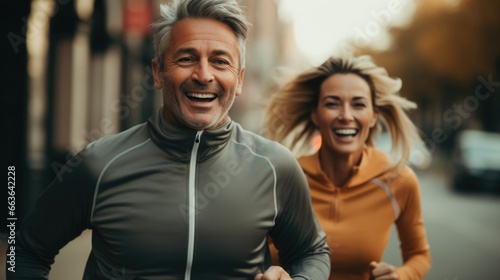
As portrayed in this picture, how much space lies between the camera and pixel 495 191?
61.3 ft

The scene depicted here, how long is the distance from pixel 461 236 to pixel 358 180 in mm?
8134

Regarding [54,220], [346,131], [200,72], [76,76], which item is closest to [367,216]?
[346,131]

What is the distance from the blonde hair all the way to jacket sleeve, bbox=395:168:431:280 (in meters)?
0.14

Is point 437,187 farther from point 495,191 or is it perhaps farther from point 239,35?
point 239,35

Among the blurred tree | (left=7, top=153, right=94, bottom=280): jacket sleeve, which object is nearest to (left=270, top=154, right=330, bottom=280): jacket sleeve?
(left=7, top=153, right=94, bottom=280): jacket sleeve

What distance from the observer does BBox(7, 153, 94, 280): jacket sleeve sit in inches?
90.6

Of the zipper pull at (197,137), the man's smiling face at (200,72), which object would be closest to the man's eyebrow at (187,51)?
the man's smiling face at (200,72)

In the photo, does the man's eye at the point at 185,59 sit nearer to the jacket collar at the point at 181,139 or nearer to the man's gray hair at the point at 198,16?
the man's gray hair at the point at 198,16

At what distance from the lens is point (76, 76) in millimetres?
12000

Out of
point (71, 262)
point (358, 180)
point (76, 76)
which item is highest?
point (76, 76)

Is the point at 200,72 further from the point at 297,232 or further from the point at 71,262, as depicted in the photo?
the point at 71,262

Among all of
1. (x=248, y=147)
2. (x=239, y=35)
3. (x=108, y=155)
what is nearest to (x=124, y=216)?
(x=108, y=155)

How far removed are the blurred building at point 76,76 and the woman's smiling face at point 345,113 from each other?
288 centimetres

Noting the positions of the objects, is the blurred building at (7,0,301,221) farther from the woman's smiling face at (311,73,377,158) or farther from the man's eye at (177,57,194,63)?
the man's eye at (177,57,194,63)
